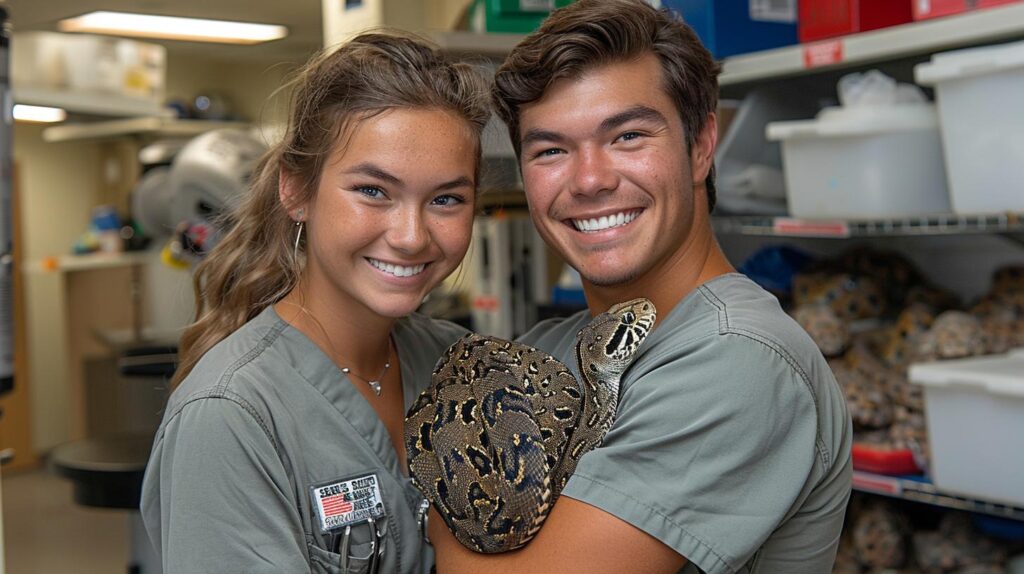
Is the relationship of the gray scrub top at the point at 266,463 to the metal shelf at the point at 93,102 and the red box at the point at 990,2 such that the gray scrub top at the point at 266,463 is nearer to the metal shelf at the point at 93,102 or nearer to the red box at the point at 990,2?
the red box at the point at 990,2

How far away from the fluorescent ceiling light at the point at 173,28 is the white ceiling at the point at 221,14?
0.14 meters

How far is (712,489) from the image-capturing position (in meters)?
1.28

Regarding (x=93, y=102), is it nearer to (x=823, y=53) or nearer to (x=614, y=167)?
(x=823, y=53)

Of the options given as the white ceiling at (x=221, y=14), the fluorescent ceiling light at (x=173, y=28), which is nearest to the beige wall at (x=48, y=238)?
the white ceiling at (x=221, y=14)

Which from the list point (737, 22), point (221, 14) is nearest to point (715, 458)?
point (737, 22)

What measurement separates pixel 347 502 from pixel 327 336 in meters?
0.29

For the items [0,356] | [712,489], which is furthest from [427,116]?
[0,356]

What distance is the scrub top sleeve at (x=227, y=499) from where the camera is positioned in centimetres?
131

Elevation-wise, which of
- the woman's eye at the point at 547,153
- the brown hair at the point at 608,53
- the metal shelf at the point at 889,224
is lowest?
the metal shelf at the point at 889,224

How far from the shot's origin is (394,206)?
1524 millimetres

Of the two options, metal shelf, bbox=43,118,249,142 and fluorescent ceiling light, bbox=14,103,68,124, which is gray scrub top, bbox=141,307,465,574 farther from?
metal shelf, bbox=43,118,249,142

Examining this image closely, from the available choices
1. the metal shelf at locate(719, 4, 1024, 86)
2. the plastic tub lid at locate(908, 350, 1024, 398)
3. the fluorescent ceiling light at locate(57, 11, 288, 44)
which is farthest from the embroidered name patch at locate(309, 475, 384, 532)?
the fluorescent ceiling light at locate(57, 11, 288, 44)

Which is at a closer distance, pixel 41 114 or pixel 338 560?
pixel 338 560

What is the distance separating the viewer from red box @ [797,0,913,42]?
2506mm
